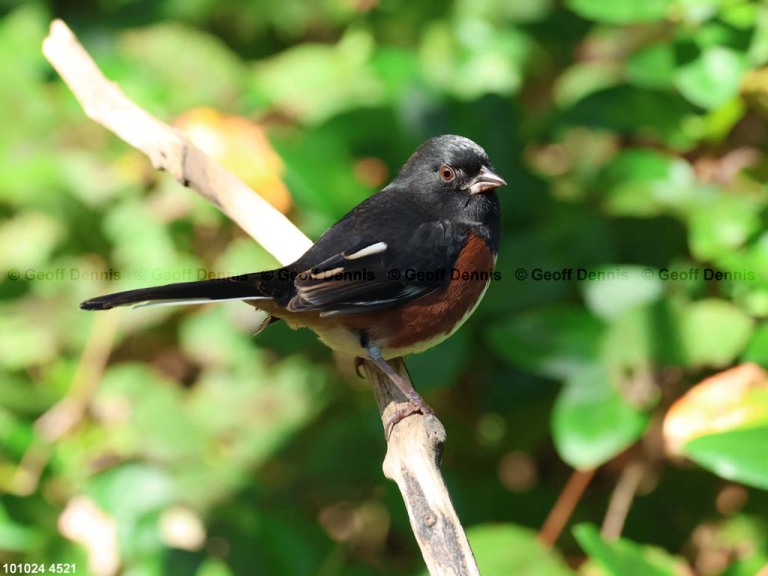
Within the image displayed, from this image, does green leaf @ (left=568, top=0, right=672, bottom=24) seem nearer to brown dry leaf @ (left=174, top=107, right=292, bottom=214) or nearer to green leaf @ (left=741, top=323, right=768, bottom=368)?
green leaf @ (left=741, top=323, right=768, bottom=368)

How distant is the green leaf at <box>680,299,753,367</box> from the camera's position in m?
2.75

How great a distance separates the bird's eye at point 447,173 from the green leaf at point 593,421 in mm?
755

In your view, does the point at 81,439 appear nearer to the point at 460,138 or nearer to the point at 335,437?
the point at 335,437

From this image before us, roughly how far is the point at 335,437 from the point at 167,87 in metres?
1.86

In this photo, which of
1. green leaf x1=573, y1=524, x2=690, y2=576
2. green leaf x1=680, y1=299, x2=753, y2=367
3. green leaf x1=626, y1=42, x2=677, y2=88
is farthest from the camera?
green leaf x1=626, y1=42, x2=677, y2=88

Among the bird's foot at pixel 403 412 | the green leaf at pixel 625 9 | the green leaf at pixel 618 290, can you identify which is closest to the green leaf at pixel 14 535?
the bird's foot at pixel 403 412

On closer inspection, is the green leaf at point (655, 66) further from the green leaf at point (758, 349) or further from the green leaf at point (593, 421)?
the green leaf at point (593, 421)

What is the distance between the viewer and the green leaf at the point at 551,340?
2.88m

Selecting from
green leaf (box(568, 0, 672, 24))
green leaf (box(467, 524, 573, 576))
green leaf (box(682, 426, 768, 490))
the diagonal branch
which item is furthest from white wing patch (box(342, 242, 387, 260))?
green leaf (box(568, 0, 672, 24))

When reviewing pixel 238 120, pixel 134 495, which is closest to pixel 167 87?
pixel 238 120

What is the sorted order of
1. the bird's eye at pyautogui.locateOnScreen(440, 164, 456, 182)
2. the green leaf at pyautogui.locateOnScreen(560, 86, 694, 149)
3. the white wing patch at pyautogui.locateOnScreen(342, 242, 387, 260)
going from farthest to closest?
the green leaf at pyautogui.locateOnScreen(560, 86, 694, 149) → the bird's eye at pyautogui.locateOnScreen(440, 164, 456, 182) → the white wing patch at pyautogui.locateOnScreen(342, 242, 387, 260)

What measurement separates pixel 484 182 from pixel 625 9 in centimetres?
79

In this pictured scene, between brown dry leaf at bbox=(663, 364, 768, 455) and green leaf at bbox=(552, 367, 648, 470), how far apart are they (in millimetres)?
126

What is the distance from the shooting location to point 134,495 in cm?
324
